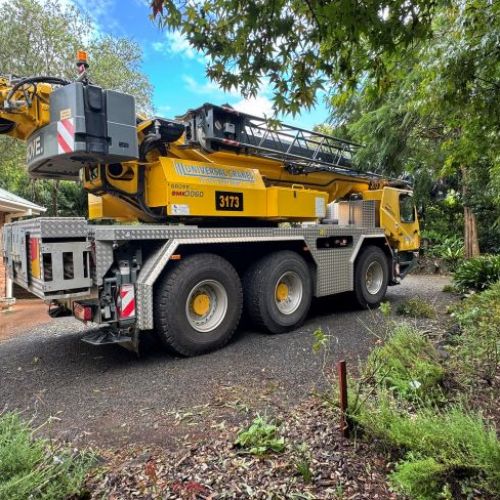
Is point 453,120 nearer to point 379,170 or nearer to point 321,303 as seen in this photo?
point 321,303

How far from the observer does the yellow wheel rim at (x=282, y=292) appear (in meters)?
6.00

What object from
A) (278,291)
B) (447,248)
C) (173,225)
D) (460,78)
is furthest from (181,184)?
(447,248)

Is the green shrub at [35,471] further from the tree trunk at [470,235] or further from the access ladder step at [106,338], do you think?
the tree trunk at [470,235]

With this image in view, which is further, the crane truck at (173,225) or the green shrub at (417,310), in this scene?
the green shrub at (417,310)

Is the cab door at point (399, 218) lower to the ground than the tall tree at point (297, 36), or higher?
lower

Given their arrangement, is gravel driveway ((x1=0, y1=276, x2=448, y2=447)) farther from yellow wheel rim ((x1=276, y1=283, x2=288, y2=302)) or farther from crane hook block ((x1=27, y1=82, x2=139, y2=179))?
crane hook block ((x1=27, y1=82, x2=139, y2=179))

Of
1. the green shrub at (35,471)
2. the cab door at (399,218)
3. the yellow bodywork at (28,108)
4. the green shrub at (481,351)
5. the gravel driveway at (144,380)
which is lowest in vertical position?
the gravel driveway at (144,380)

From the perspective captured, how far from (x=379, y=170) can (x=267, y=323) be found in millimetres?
6820

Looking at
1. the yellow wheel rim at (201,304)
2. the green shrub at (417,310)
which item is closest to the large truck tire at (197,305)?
the yellow wheel rim at (201,304)

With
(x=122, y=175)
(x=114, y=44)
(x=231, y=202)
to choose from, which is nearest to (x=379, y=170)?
(x=231, y=202)

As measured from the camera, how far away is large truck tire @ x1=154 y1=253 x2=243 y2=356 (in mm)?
4547

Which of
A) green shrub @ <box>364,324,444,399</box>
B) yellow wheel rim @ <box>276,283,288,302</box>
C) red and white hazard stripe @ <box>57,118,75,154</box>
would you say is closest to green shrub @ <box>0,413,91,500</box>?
green shrub @ <box>364,324,444,399</box>

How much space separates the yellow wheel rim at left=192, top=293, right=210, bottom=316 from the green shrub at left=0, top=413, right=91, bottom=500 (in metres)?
2.52

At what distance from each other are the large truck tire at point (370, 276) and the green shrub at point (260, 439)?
4791 mm
